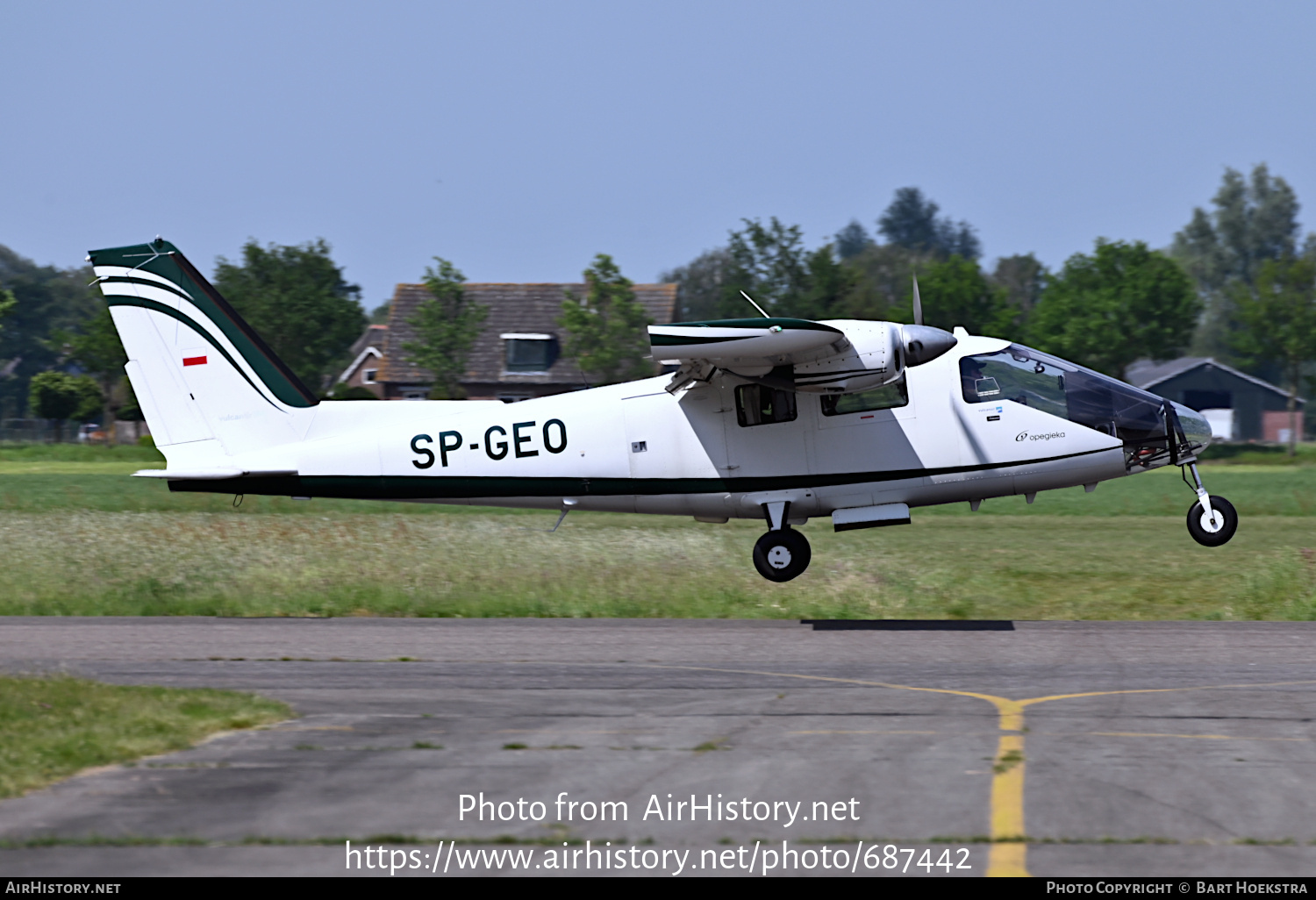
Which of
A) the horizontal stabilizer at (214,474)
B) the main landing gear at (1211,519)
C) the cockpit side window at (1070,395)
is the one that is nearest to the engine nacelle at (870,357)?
the cockpit side window at (1070,395)

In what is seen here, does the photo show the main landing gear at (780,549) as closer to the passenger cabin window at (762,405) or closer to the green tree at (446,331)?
the passenger cabin window at (762,405)

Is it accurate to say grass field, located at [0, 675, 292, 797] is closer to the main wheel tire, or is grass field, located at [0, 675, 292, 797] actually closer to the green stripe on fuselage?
the green stripe on fuselage

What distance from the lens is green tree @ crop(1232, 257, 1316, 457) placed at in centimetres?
9006

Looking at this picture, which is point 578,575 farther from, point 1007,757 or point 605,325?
point 605,325

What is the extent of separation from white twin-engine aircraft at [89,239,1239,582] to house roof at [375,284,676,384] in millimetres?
59865

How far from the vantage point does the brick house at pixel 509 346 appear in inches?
3273

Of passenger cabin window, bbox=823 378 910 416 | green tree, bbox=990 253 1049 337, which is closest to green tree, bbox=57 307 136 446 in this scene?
passenger cabin window, bbox=823 378 910 416

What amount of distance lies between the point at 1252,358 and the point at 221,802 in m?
97.3

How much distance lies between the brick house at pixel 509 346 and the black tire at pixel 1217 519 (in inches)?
2481

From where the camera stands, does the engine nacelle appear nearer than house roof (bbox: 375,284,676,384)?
Yes

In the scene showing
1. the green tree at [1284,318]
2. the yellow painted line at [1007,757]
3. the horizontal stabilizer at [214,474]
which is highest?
the green tree at [1284,318]

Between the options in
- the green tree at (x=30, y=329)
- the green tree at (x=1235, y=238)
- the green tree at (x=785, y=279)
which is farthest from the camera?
the green tree at (x=1235, y=238)

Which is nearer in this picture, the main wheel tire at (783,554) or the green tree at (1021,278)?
the main wheel tire at (783,554)

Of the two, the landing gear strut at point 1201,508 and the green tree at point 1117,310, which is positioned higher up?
the green tree at point 1117,310
